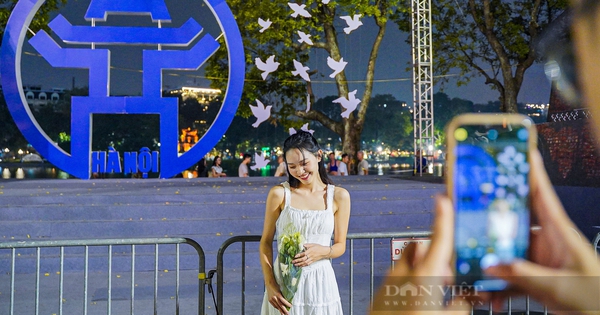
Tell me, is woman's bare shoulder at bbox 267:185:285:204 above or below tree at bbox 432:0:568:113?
below

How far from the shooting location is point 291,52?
66.1 ft

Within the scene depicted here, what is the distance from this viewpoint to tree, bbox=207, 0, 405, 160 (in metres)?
18.8

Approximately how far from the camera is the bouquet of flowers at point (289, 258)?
8.51 ft

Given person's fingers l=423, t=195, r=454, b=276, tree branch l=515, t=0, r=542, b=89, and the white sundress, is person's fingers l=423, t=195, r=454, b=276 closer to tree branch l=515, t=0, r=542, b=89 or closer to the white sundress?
tree branch l=515, t=0, r=542, b=89

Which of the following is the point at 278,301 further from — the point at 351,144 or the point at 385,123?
the point at 385,123

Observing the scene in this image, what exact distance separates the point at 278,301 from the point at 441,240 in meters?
2.20

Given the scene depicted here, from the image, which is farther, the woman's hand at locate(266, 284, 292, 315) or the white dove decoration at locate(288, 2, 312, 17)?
the white dove decoration at locate(288, 2, 312, 17)

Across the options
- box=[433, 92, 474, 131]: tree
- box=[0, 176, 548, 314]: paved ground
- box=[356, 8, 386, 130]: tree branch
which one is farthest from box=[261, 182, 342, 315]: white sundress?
box=[356, 8, 386, 130]: tree branch

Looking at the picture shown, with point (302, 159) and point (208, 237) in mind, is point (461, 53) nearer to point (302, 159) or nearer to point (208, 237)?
point (208, 237)

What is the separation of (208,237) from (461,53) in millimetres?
16666

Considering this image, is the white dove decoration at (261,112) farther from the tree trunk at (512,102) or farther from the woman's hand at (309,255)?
the woman's hand at (309,255)

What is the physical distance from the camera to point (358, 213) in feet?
28.6

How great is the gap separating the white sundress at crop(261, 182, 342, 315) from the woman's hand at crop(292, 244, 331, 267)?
88 mm

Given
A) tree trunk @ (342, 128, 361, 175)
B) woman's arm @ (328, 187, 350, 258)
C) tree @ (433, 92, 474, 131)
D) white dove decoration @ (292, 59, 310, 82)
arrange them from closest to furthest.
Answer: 1. tree @ (433, 92, 474, 131)
2. woman's arm @ (328, 187, 350, 258)
3. white dove decoration @ (292, 59, 310, 82)
4. tree trunk @ (342, 128, 361, 175)
